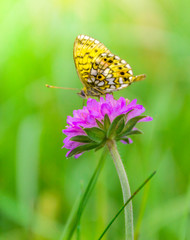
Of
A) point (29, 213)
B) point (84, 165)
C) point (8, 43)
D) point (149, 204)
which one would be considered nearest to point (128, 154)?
point (84, 165)

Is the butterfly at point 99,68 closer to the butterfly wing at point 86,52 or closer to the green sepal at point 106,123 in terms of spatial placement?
the butterfly wing at point 86,52

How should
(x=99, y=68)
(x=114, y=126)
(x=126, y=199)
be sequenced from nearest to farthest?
1. (x=126, y=199)
2. (x=114, y=126)
3. (x=99, y=68)

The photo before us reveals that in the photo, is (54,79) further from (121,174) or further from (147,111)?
(121,174)

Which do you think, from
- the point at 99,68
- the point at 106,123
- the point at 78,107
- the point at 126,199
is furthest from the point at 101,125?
the point at 78,107

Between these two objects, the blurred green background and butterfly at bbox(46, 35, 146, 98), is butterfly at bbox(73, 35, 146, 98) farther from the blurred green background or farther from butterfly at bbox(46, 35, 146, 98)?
the blurred green background

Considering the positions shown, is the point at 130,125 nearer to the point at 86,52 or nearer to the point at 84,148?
the point at 84,148

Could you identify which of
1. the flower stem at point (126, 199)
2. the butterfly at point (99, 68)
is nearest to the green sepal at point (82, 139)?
the flower stem at point (126, 199)

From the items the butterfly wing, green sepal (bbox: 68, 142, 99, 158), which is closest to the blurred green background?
green sepal (bbox: 68, 142, 99, 158)
